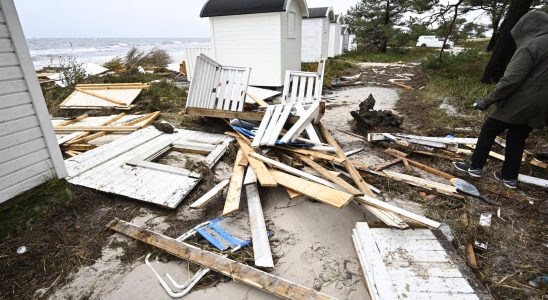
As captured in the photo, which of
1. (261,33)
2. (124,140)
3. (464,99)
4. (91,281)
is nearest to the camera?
(91,281)

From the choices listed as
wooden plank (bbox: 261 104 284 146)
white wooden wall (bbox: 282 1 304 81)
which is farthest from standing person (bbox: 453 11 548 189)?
white wooden wall (bbox: 282 1 304 81)

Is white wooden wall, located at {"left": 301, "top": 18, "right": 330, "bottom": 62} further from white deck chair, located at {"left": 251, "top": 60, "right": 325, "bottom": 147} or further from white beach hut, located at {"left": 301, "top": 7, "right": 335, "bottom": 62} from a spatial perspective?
white deck chair, located at {"left": 251, "top": 60, "right": 325, "bottom": 147}

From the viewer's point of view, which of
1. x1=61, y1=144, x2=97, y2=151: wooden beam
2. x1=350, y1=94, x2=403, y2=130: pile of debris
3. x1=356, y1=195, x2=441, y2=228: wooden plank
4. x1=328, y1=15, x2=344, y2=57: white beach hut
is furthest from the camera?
x1=328, y1=15, x2=344, y2=57: white beach hut

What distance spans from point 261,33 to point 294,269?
9.07 meters

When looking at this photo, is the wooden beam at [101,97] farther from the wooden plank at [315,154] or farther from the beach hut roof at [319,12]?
the beach hut roof at [319,12]

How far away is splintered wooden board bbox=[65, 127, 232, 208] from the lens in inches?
135

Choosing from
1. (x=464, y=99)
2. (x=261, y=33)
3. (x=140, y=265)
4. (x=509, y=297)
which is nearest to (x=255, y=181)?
(x=140, y=265)

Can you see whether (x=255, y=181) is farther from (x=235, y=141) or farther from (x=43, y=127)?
(x=43, y=127)

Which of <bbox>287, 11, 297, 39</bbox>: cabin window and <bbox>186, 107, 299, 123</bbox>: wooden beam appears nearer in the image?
<bbox>186, 107, 299, 123</bbox>: wooden beam

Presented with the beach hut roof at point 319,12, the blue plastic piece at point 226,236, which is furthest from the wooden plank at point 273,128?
the beach hut roof at point 319,12

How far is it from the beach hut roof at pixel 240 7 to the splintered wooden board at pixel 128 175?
21.3 feet

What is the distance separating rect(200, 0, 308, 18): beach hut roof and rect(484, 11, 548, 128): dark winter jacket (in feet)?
23.8

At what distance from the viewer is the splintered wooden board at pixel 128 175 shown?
3436mm

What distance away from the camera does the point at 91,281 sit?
2.40 metres
